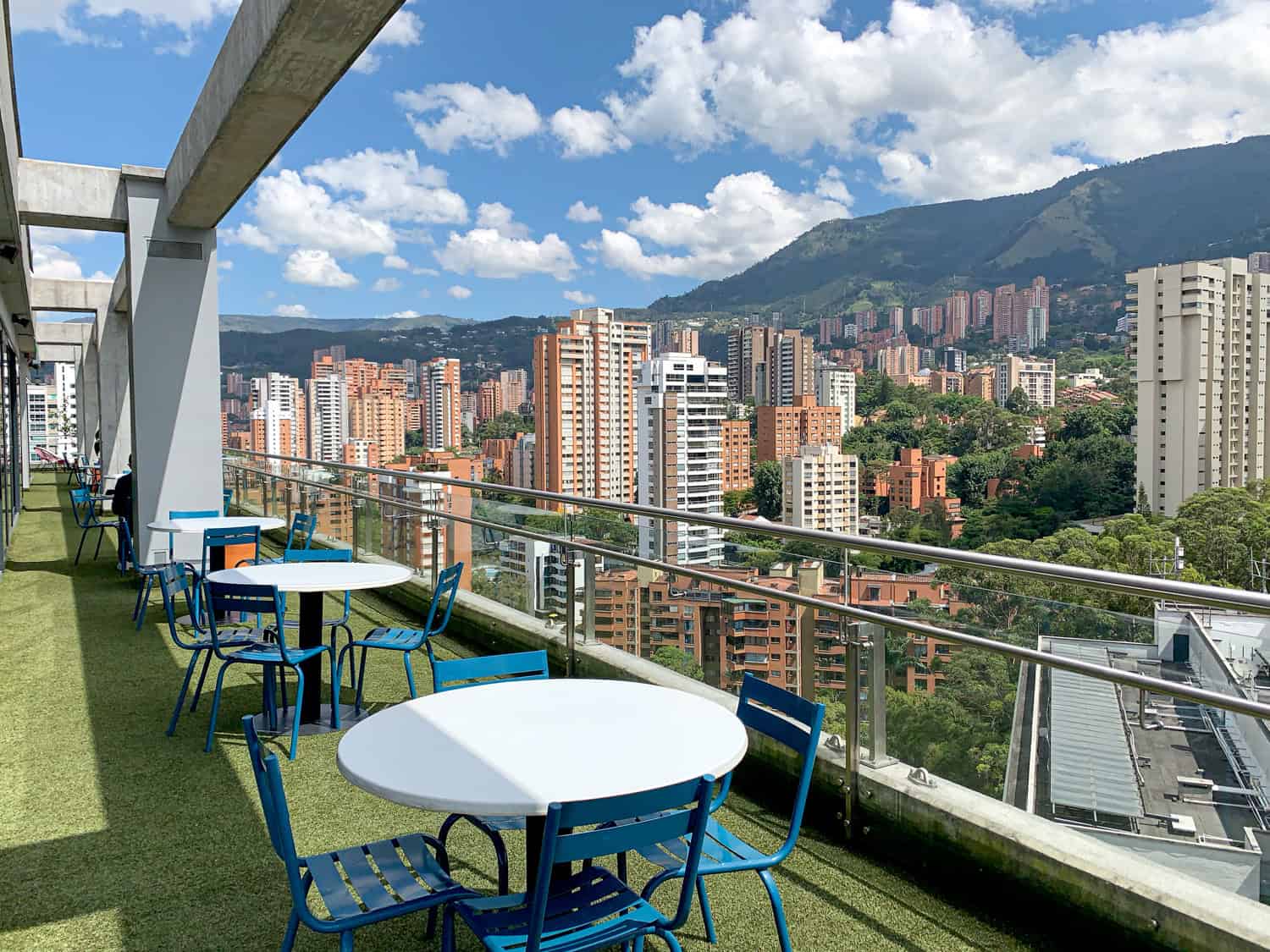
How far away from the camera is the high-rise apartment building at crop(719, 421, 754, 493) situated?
50125mm

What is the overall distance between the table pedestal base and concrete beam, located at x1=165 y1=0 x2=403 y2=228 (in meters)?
3.35

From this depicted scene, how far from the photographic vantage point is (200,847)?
339cm

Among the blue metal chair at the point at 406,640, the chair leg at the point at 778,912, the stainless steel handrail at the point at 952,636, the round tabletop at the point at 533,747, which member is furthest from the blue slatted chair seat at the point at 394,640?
the chair leg at the point at 778,912

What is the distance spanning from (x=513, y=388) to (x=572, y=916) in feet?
191

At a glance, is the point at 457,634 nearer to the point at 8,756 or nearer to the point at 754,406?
the point at 8,756

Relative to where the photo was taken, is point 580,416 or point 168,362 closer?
point 168,362

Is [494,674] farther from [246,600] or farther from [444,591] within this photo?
[444,591]

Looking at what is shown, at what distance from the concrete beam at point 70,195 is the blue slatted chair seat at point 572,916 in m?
8.70

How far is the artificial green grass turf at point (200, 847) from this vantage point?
9.16ft

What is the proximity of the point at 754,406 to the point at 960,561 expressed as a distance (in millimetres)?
62518

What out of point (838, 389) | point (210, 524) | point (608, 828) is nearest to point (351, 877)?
point (608, 828)

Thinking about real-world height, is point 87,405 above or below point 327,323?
below

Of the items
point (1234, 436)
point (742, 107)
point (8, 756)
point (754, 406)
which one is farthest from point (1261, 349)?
point (742, 107)

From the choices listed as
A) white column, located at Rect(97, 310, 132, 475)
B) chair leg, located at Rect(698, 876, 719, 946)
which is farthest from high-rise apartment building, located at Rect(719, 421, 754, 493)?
chair leg, located at Rect(698, 876, 719, 946)
